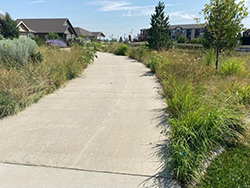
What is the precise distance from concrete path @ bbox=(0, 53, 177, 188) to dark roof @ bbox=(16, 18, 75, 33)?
132 feet

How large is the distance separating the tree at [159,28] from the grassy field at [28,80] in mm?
6937

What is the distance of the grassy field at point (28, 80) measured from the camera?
184 inches

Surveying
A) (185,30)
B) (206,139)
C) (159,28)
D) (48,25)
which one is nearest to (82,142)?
(206,139)

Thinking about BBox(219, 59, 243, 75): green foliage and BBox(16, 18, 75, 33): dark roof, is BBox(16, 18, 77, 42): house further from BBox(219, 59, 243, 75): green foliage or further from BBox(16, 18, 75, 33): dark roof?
BBox(219, 59, 243, 75): green foliage

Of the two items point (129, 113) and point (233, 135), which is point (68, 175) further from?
point (233, 135)

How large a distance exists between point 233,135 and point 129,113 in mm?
2193

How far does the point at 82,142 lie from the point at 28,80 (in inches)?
142

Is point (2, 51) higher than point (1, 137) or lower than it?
higher

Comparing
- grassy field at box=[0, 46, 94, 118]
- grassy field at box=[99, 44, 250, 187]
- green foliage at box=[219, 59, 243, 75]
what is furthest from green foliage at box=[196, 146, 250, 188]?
grassy field at box=[0, 46, 94, 118]

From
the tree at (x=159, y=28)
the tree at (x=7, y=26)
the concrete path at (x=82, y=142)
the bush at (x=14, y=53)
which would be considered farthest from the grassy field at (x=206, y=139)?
the tree at (x=7, y=26)

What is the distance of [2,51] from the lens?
23.1ft

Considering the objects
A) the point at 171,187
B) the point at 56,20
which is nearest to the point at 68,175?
the point at 171,187

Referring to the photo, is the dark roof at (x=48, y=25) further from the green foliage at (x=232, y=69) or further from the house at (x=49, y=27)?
the green foliage at (x=232, y=69)

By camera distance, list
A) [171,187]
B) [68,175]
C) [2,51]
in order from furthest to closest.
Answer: [2,51] → [68,175] → [171,187]
